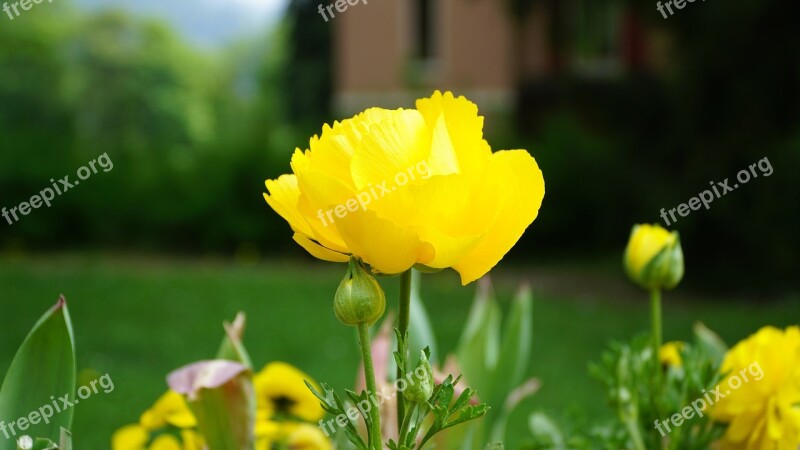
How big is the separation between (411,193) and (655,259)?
33cm

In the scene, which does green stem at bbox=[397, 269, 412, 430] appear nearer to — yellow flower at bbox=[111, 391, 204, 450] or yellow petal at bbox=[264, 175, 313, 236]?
yellow petal at bbox=[264, 175, 313, 236]


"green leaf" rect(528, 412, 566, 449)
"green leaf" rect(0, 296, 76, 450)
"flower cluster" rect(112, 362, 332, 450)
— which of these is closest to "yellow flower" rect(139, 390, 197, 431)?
"flower cluster" rect(112, 362, 332, 450)

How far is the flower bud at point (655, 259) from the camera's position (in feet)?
2.45

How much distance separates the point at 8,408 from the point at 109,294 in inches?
226

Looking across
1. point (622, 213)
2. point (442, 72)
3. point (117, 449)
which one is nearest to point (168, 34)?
point (442, 72)

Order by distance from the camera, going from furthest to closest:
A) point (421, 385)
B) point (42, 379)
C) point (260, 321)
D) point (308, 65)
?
1. point (308, 65)
2. point (260, 321)
3. point (42, 379)
4. point (421, 385)

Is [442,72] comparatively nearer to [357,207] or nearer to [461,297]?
[461,297]

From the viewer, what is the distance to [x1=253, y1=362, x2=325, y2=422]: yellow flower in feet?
2.86

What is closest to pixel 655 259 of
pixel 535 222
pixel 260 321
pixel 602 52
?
pixel 260 321

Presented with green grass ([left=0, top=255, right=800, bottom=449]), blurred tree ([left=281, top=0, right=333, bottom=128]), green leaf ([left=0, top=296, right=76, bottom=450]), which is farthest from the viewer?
blurred tree ([left=281, top=0, right=333, bottom=128])

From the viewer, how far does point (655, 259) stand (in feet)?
2.46

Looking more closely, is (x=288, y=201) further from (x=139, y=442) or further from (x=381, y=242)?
(x=139, y=442)

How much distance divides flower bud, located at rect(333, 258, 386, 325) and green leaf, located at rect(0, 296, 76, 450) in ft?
0.67

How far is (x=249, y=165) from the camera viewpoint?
8453 mm
